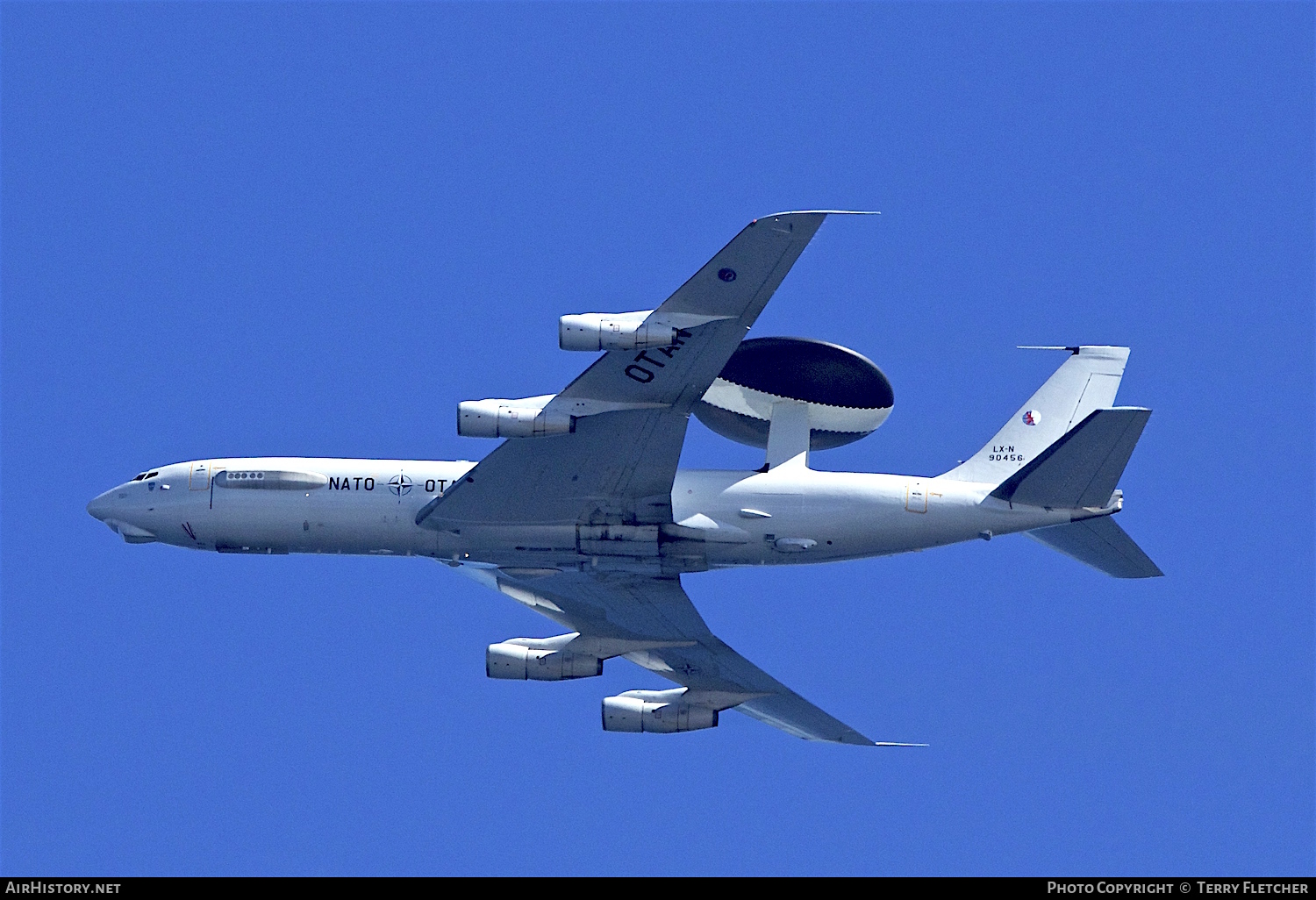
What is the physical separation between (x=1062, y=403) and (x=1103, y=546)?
5.84 metres

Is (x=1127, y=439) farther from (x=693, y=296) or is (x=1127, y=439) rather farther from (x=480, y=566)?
(x=480, y=566)

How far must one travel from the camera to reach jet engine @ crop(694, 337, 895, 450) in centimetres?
4894

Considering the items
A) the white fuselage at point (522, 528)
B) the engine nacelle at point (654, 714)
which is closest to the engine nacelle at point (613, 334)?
the white fuselage at point (522, 528)

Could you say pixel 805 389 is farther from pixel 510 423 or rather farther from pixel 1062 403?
pixel 1062 403

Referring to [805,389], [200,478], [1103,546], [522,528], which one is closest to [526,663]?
[522,528]

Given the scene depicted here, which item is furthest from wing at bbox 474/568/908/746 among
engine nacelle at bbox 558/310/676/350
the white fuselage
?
engine nacelle at bbox 558/310/676/350

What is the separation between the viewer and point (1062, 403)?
5484 cm

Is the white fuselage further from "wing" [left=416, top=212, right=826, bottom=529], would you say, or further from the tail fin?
the tail fin

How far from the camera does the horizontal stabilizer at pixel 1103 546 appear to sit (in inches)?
1984

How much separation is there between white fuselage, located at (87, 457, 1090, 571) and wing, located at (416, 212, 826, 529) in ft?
3.04

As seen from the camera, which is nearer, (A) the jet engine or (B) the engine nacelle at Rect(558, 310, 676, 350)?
(B) the engine nacelle at Rect(558, 310, 676, 350)

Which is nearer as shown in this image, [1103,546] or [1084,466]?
[1084,466]

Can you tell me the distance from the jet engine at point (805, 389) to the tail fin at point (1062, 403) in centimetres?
510

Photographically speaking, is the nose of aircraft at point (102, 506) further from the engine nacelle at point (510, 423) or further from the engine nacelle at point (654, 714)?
the engine nacelle at point (654, 714)
